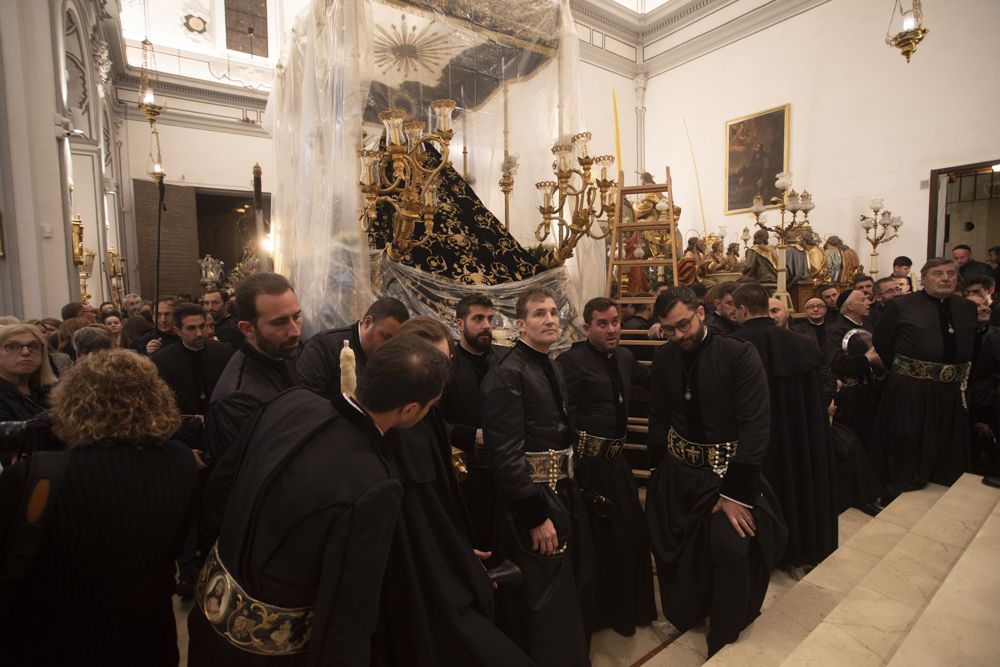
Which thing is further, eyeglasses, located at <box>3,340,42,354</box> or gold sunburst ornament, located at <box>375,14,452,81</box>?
gold sunburst ornament, located at <box>375,14,452,81</box>

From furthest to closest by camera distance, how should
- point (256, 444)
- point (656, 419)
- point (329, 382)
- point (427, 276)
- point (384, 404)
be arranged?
point (427, 276)
point (656, 419)
point (329, 382)
point (256, 444)
point (384, 404)

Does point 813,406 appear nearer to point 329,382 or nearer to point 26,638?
point 329,382

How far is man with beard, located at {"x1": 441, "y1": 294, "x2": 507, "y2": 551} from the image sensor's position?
9.51ft

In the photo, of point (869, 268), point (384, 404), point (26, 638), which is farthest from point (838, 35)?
point (26, 638)

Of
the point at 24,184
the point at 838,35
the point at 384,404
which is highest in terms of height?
the point at 838,35

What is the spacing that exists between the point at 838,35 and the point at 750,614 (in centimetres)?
1126

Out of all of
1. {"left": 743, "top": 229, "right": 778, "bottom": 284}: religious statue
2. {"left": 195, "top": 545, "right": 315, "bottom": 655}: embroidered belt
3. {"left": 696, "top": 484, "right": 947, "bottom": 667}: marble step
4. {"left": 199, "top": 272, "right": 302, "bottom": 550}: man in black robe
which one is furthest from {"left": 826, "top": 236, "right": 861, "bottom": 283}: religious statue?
{"left": 195, "top": 545, "right": 315, "bottom": 655}: embroidered belt

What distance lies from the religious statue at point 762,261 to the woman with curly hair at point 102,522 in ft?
28.9

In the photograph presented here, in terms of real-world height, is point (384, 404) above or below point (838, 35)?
below

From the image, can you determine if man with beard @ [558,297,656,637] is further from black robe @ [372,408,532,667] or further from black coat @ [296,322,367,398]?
black robe @ [372,408,532,667]

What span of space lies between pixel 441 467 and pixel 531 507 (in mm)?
797

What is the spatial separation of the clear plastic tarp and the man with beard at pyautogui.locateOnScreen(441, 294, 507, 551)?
146 cm

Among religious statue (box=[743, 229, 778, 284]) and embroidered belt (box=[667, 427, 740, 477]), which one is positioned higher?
religious statue (box=[743, 229, 778, 284])

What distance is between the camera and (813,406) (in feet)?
11.2
